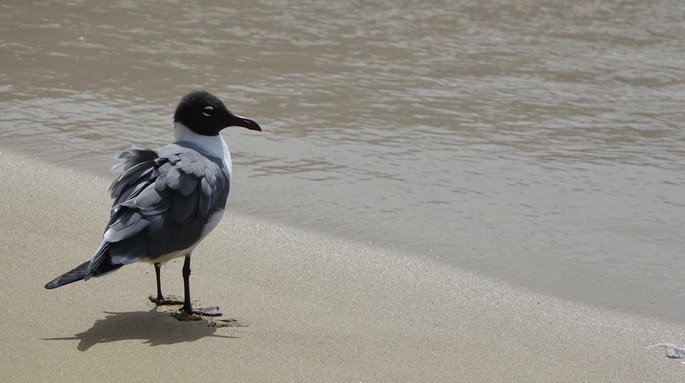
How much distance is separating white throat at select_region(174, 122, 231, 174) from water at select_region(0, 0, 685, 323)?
1106mm

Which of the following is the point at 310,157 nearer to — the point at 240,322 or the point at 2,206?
the point at 2,206

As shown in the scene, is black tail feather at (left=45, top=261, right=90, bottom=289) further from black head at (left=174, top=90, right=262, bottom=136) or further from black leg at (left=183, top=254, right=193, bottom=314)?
black head at (left=174, top=90, right=262, bottom=136)

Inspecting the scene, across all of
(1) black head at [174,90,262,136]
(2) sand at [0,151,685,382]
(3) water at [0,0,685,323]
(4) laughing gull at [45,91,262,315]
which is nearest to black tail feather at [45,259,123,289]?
(4) laughing gull at [45,91,262,315]

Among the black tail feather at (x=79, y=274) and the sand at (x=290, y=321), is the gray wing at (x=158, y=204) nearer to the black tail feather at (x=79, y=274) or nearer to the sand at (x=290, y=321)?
the black tail feather at (x=79, y=274)

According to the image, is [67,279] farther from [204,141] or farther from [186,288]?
[204,141]

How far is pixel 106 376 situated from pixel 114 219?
72 centimetres

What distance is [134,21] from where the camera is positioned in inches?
417

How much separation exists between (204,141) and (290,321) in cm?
100

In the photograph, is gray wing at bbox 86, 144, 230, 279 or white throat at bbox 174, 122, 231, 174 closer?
gray wing at bbox 86, 144, 230, 279

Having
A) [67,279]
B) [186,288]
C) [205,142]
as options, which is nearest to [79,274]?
[67,279]

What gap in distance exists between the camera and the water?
19.4ft

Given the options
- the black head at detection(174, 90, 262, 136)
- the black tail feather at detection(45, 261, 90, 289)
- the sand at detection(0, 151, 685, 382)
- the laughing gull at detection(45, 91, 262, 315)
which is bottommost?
the sand at detection(0, 151, 685, 382)

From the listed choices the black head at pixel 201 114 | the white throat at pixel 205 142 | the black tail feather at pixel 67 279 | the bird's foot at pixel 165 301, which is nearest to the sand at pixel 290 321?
the bird's foot at pixel 165 301

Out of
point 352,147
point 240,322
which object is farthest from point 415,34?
point 240,322
